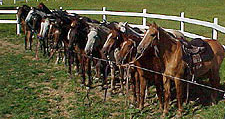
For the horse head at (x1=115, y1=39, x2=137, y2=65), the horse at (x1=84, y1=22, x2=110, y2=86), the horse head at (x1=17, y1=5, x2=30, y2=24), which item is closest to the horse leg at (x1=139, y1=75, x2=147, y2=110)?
the horse head at (x1=115, y1=39, x2=137, y2=65)

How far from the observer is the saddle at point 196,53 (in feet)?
26.9

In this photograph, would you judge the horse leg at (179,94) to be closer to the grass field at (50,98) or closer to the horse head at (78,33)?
the grass field at (50,98)

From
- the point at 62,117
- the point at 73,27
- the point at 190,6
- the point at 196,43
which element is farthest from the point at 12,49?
the point at 190,6

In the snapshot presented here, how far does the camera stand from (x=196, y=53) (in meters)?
8.39

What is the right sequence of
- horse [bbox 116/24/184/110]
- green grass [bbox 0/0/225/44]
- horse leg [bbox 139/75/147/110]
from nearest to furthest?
horse [bbox 116/24/184/110] → horse leg [bbox 139/75/147/110] → green grass [bbox 0/0/225/44]

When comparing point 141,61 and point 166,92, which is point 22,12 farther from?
point 166,92

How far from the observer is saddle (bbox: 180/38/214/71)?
8.19m

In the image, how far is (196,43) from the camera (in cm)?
879

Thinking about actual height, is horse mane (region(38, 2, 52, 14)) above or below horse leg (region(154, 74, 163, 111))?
above

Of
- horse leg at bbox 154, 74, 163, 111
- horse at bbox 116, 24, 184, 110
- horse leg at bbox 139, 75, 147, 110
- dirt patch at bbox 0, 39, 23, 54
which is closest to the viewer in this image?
horse at bbox 116, 24, 184, 110

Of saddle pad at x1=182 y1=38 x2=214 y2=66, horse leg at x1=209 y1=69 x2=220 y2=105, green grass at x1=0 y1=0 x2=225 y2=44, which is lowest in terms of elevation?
horse leg at x1=209 y1=69 x2=220 y2=105

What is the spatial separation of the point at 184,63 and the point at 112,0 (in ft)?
101

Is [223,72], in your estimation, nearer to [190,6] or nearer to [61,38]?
[61,38]

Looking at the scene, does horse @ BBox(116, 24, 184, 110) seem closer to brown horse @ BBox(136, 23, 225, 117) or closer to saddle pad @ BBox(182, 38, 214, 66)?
brown horse @ BBox(136, 23, 225, 117)
